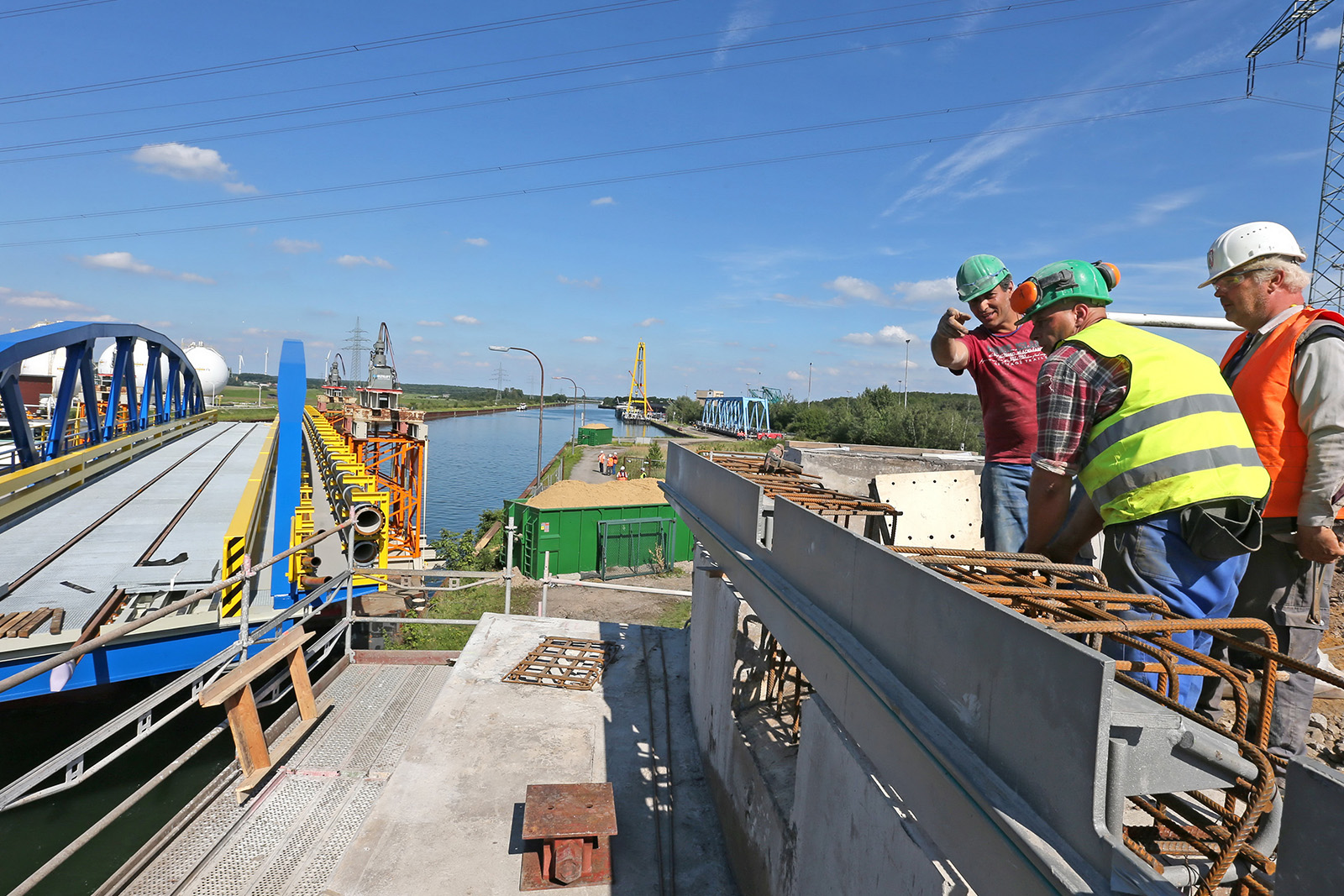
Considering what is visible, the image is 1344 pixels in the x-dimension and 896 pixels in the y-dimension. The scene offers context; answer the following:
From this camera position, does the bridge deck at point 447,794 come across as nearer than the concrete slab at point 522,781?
Yes

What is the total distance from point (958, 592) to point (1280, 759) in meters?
0.95

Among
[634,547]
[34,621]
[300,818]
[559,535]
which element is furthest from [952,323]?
[634,547]

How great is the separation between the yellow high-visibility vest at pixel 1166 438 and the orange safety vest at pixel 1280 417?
23.9 inches

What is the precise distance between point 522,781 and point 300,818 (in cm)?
184

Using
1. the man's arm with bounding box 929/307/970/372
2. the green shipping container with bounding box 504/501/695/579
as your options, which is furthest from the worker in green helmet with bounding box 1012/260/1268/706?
the green shipping container with bounding box 504/501/695/579

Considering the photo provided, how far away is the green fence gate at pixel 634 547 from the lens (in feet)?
69.6

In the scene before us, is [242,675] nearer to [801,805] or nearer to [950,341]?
[801,805]

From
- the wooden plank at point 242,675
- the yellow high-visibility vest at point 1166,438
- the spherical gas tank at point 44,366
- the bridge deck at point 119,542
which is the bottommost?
the wooden plank at point 242,675

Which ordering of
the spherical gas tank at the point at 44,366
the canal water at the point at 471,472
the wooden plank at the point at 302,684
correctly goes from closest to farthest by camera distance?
the wooden plank at the point at 302,684
the spherical gas tank at the point at 44,366
the canal water at the point at 471,472

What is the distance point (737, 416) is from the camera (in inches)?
3861

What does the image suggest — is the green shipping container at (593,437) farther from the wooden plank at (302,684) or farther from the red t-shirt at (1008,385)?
the red t-shirt at (1008,385)

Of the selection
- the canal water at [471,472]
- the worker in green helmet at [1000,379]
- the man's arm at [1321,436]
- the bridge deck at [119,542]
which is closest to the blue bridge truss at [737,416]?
the canal water at [471,472]

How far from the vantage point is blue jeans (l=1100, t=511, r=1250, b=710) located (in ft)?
8.39

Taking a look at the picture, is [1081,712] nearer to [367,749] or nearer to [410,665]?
[367,749]
